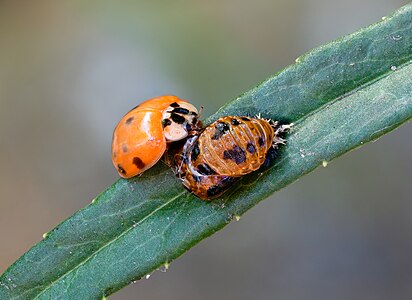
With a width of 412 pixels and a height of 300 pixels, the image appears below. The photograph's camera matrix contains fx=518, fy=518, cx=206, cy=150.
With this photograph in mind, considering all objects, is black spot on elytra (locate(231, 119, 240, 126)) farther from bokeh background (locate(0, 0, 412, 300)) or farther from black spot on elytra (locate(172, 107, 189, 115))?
bokeh background (locate(0, 0, 412, 300))

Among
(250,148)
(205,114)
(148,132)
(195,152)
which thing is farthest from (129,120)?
(205,114)

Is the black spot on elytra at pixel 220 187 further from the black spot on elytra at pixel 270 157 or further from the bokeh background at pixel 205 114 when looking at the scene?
the bokeh background at pixel 205 114

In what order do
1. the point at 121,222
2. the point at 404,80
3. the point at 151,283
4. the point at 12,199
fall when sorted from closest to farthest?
the point at 404,80 → the point at 121,222 → the point at 151,283 → the point at 12,199

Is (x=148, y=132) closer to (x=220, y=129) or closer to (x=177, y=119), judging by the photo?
(x=177, y=119)

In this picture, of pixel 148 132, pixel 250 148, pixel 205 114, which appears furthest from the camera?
pixel 205 114

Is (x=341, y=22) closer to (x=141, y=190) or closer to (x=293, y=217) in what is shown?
(x=293, y=217)

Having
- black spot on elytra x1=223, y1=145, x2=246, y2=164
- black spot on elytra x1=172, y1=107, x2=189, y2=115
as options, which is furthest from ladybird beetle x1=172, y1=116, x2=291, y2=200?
black spot on elytra x1=172, y1=107, x2=189, y2=115

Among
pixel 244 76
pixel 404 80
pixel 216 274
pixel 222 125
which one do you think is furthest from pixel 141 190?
pixel 244 76
